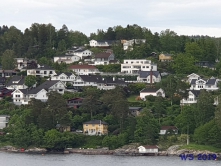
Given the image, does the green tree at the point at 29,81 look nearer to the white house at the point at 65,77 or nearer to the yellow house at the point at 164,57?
the white house at the point at 65,77

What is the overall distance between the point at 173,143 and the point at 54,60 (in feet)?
102

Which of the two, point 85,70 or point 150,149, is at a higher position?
point 85,70

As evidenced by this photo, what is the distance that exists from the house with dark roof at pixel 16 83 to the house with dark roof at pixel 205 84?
1596 cm

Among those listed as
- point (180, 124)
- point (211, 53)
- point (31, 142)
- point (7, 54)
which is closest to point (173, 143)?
point (180, 124)

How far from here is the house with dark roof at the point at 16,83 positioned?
241 feet

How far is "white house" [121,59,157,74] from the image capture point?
77.9 metres

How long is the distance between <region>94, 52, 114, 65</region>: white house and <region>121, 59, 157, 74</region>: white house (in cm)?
295

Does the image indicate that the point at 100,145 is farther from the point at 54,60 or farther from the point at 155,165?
the point at 54,60

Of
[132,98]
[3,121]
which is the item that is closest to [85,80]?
[132,98]

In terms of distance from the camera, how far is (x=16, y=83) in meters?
74.3

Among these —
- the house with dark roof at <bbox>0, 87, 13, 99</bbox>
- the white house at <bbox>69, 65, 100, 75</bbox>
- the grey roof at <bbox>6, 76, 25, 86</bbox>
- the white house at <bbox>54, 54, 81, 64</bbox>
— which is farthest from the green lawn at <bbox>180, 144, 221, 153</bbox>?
the white house at <bbox>54, 54, 81, 64</bbox>

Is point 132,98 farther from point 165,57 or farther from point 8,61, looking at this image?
point 8,61

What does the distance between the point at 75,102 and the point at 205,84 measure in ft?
40.9

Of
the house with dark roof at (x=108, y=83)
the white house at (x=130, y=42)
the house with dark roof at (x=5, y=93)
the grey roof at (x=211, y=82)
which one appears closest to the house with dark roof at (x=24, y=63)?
the house with dark roof at (x=5, y=93)
